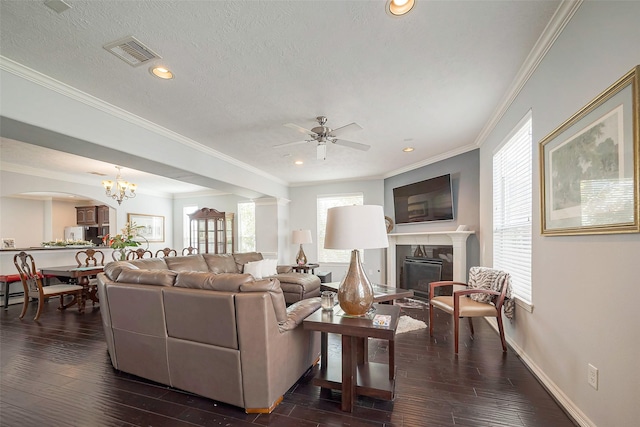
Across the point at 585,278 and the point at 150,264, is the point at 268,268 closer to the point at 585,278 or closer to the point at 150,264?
the point at 150,264

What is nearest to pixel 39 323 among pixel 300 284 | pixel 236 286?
pixel 300 284

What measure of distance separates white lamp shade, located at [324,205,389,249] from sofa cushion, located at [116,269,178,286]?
4.46 feet

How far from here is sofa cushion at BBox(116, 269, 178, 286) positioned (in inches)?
89.4

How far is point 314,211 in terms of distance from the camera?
7133 millimetres

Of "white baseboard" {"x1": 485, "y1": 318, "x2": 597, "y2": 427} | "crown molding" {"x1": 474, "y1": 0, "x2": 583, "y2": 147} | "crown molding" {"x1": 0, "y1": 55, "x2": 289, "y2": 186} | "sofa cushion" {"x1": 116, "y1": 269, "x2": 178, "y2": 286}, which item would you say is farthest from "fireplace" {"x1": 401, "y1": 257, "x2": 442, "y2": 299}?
"sofa cushion" {"x1": 116, "y1": 269, "x2": 178, "y2": 286}

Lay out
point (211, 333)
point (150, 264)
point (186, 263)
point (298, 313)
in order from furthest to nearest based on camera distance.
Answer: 1. point (186, 263)
2. point (150, 264)
3. point (298, 313)
4. point (211, 333)

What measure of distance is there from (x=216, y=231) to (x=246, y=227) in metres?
0.80

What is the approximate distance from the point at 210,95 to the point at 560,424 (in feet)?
12.5

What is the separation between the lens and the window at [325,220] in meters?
6.85

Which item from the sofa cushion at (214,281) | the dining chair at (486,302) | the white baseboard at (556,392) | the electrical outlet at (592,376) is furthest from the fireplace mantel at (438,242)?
the sofa cushion at (214,281)

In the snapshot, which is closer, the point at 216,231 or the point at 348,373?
the point at 348,373

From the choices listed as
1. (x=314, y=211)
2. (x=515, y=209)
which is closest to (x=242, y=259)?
(x=314, y=211)

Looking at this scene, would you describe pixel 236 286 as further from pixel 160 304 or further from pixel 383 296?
pixel 383 296

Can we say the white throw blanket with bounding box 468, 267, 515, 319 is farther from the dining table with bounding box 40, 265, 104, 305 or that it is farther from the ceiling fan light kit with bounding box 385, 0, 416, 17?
the dining table with bounding box 40, 265, 104, 305
